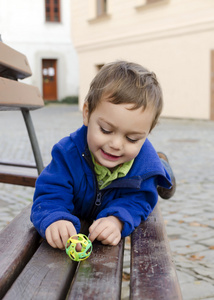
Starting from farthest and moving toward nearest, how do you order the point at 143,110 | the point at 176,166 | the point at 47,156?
the point at 47,156 < the point at 176,166 < the point at 143,110

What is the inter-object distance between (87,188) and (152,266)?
1.97 ft

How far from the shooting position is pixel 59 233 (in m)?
1.70

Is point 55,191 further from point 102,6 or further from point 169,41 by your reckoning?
point 102,6

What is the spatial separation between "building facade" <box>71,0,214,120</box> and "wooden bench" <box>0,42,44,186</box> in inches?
439

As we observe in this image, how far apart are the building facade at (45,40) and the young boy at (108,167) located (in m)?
24.2

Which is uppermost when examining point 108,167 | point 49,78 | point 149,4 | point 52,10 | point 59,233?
point 108,167

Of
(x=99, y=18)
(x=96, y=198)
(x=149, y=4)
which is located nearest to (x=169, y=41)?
(x=149, y=4)

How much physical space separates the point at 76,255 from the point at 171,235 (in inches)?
81.0

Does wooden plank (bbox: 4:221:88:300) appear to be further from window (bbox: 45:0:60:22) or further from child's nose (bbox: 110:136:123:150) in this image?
window (bbox: 45:0:60:22)

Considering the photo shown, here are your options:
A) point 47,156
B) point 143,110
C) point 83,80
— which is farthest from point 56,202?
point 83,80

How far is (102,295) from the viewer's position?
→ 49.5 inches

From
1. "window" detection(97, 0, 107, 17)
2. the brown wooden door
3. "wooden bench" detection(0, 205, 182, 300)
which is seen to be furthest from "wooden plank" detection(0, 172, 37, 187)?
the brown wooden door

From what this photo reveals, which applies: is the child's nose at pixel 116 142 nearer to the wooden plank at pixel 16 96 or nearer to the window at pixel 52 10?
the wooden plank at pixel 16 96

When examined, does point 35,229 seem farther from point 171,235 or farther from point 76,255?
point 171,235
